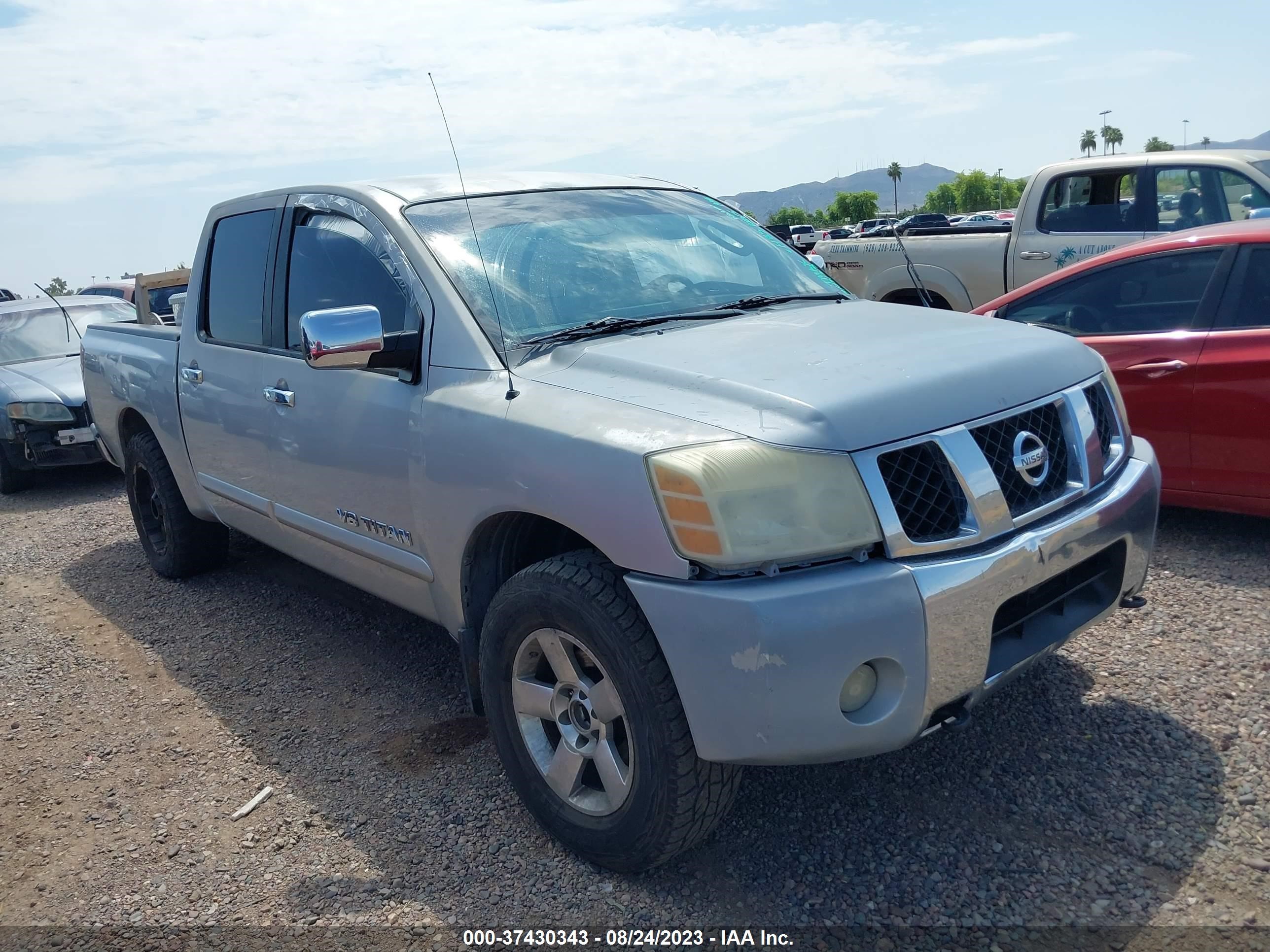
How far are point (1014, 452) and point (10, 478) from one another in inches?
347

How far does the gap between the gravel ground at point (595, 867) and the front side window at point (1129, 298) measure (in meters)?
1.14

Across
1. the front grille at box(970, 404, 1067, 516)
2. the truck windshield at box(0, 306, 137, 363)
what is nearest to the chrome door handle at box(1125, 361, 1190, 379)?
the front grille at box(970, 404, 1067, 516)

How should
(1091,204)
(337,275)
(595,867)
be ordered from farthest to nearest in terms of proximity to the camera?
1. (1091,204)
2. (337,275)
3. (595,867)

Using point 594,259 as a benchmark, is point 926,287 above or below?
below

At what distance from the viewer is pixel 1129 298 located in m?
5.16

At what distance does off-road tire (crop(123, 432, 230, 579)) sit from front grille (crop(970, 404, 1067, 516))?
4082 millimetres

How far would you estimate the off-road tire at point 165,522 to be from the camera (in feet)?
17.9

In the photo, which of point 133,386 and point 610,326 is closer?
point 610,326

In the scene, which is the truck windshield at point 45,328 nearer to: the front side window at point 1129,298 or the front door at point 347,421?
the front door at point 347,421

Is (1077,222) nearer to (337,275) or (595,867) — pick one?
(337,275)

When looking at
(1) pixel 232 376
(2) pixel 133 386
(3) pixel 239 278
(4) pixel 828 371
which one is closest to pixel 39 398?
(2) pixel 133 386

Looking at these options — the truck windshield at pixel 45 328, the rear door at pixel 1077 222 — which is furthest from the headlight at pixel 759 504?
the truck windshield at pixel 45 328

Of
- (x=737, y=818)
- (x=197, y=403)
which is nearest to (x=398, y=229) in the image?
(x=197, y=403)

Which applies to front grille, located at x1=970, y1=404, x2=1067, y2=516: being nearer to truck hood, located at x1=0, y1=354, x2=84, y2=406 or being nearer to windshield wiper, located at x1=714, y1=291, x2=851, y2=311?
windshield wiper, located at x1=714, y1=291, x2=851, y2=311
